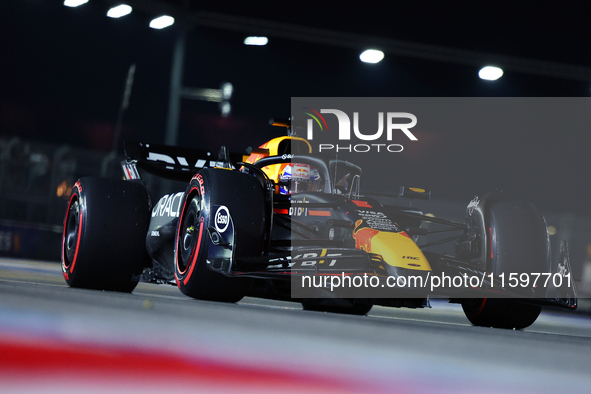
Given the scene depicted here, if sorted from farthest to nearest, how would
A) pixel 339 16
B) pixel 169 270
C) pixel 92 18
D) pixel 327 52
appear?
pixel 92 18, pixel 327 52, pixel 339 16, pixel 169 270

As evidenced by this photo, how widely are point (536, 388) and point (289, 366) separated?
57 centimetres

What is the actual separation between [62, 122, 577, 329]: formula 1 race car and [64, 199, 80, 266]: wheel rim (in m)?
0.01

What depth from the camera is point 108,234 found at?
397 centimetres

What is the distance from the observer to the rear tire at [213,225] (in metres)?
3.21

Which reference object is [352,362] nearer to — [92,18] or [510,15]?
[510,15]

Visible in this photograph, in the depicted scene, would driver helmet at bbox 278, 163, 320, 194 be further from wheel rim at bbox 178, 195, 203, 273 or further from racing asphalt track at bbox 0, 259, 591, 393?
racing asphalt track at bbox 0, 259, 591, 393

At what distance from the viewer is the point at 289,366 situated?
1578 mm

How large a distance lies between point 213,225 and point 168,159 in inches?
67.5

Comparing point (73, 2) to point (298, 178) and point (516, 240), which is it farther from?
point (516, 240)

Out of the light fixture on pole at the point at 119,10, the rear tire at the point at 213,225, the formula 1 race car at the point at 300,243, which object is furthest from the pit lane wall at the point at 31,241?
the rear tire at the point at 213,225

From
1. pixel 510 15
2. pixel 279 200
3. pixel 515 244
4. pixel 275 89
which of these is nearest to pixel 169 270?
pixel 279 200

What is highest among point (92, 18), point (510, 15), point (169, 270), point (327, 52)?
point (92, 18)

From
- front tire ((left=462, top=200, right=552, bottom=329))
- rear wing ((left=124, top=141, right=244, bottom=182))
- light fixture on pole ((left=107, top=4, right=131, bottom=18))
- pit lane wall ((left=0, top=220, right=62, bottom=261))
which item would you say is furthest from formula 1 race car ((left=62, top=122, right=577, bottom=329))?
pit lane wall ((left=0, top=220, right=62, bottom=261))

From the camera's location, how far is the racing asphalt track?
4.50 feet
